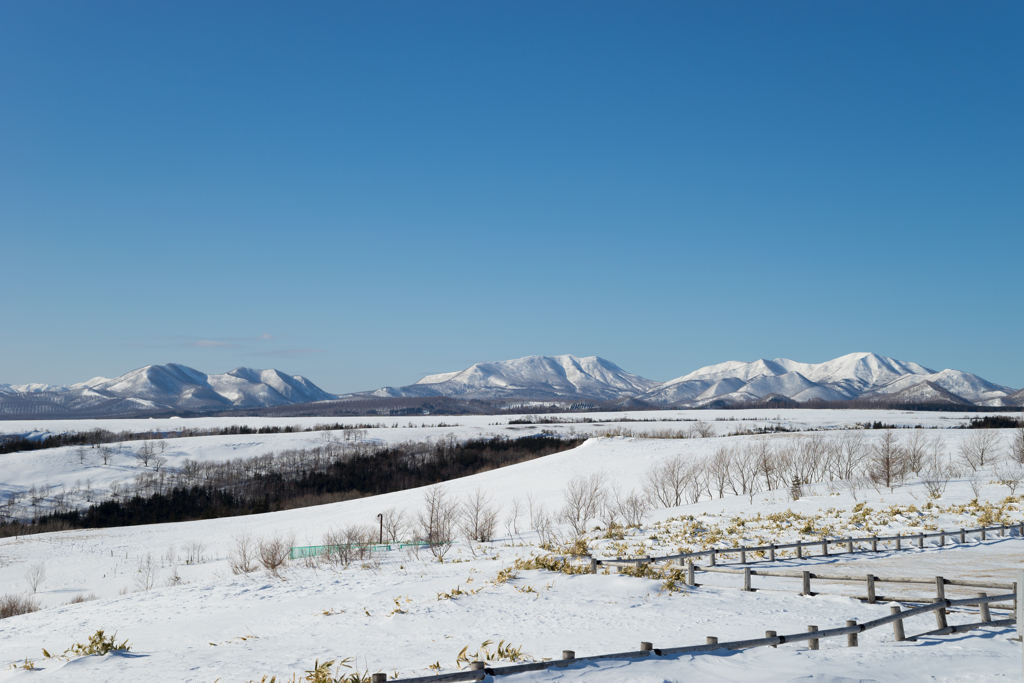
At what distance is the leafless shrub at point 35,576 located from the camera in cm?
4229

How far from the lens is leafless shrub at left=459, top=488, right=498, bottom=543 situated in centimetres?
3712

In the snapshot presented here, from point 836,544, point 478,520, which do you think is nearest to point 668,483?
point 478,520

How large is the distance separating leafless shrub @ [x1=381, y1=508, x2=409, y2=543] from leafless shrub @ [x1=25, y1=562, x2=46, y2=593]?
22.0 metres

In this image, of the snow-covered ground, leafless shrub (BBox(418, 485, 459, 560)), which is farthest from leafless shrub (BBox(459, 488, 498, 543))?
the snow-covered ground

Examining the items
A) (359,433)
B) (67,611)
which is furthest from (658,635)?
(359,433)

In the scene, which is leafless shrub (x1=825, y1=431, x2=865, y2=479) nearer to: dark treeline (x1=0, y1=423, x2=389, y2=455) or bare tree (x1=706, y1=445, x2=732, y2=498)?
bare tree (x1=706, y1=445, x2=732, y2=498)

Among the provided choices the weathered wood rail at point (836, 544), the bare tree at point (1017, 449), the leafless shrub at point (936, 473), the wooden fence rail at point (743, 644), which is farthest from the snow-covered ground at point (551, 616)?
the bare tree at point (1017, 449)

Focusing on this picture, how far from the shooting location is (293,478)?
9850cm

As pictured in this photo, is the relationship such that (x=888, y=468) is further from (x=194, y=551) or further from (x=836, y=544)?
(x=194, y=551)

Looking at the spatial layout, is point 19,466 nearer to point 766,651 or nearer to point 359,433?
point 359,433

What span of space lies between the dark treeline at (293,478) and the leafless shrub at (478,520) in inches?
1472

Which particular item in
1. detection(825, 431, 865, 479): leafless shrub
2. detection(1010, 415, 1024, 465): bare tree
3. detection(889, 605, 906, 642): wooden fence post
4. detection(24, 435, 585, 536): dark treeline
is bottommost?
detection(24, 435, 585, 536): dark treeline

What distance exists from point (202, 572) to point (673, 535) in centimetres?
2920

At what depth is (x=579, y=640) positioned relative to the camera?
11.7 m
